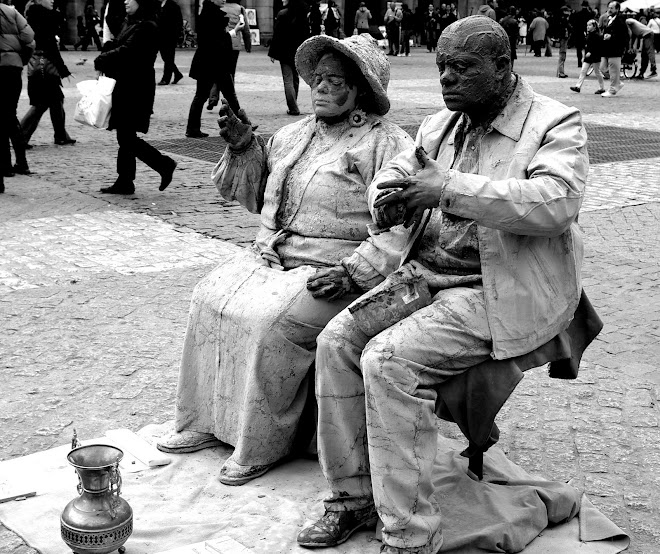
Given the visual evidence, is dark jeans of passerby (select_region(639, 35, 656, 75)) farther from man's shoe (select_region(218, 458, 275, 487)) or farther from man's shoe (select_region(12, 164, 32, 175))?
man's shoe (select_region(218, 458, 275, 487))

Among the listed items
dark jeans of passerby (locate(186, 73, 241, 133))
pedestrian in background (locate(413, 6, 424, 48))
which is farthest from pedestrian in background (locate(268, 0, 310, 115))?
pedestrian in background (locate(413, 6, 424, 48))

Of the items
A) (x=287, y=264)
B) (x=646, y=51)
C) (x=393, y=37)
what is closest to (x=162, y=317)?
(x=287, y=264)

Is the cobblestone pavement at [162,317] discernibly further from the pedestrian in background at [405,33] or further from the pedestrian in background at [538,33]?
the pedestrian in background at [538,33]

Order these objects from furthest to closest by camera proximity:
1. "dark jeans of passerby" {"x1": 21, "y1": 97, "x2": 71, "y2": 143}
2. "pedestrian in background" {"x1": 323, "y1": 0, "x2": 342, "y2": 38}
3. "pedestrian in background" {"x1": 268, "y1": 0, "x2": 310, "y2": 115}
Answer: "pedestrian in background" {"x1": 323, "y1": 0, "x2": 342, "y2": 38} < "pedestrian in background" {"x1": 268, "y1": 0, "x2": 310, "y2": 115} < "dark jeans of passerby" {"x1": 21, "y1": 97, "x2": 71, "y2": 143}

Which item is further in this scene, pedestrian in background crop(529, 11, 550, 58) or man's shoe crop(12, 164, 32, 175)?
pedestrian in background crop(529, 11, 550, 58)

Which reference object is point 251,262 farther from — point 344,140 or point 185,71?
point 185,71

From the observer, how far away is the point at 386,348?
9.96ft

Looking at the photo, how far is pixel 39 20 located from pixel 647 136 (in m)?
7.65

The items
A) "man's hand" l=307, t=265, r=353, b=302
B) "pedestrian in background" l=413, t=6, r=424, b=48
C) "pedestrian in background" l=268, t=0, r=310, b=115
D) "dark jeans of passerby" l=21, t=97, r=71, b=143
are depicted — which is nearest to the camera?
"man's hand" l=307, t=265, r=353, b=302

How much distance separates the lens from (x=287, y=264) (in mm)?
3908

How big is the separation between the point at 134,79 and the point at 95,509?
629 centimetres

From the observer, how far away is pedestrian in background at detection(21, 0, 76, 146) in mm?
10977

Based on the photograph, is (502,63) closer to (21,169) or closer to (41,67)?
(21,169)

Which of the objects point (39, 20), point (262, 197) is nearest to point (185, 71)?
point (39, 20)
